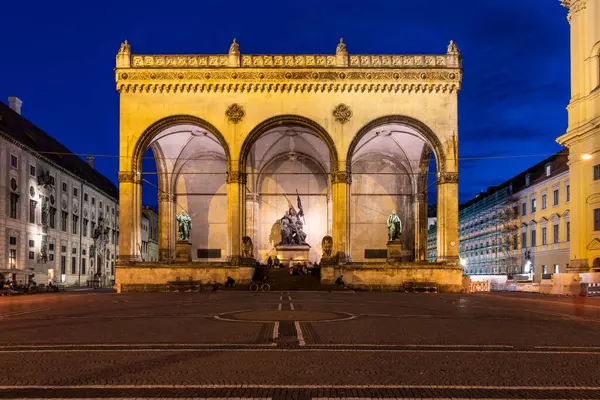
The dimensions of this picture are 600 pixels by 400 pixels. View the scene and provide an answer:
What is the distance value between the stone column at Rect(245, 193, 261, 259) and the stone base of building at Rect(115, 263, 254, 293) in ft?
36.9

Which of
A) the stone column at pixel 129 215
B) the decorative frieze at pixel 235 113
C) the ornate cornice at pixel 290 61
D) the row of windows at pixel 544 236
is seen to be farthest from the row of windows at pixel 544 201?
the stone column at pixel 129 215

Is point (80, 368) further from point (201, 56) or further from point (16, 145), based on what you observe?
point (16, 145)

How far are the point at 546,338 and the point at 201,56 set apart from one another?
3347 cm

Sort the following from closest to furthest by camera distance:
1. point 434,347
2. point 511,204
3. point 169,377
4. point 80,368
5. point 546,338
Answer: point 169,377 < point 80,368 < point 434,347 < point 546,338 < point 511,204

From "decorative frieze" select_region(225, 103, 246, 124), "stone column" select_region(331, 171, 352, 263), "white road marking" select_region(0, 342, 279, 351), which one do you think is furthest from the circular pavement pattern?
"decorative frieze" select_region(225, 103, 246, 124)

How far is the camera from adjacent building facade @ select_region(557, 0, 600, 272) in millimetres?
34469

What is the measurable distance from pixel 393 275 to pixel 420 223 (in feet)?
40.5

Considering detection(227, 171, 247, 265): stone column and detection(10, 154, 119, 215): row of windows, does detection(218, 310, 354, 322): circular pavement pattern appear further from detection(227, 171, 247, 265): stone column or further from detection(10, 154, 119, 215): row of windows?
detection(10, 154, 119, 215): row of windows

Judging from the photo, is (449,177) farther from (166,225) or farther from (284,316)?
(284,316)

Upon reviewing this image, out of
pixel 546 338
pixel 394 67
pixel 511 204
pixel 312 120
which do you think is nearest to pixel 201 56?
pixel 312 120

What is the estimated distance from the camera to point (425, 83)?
4131 centimetres

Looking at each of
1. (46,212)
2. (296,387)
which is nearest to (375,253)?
(46,212)

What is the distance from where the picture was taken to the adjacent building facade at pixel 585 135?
34469 mm

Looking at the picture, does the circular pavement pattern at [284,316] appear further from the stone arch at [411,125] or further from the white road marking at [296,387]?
the stone arch at [411,125]
